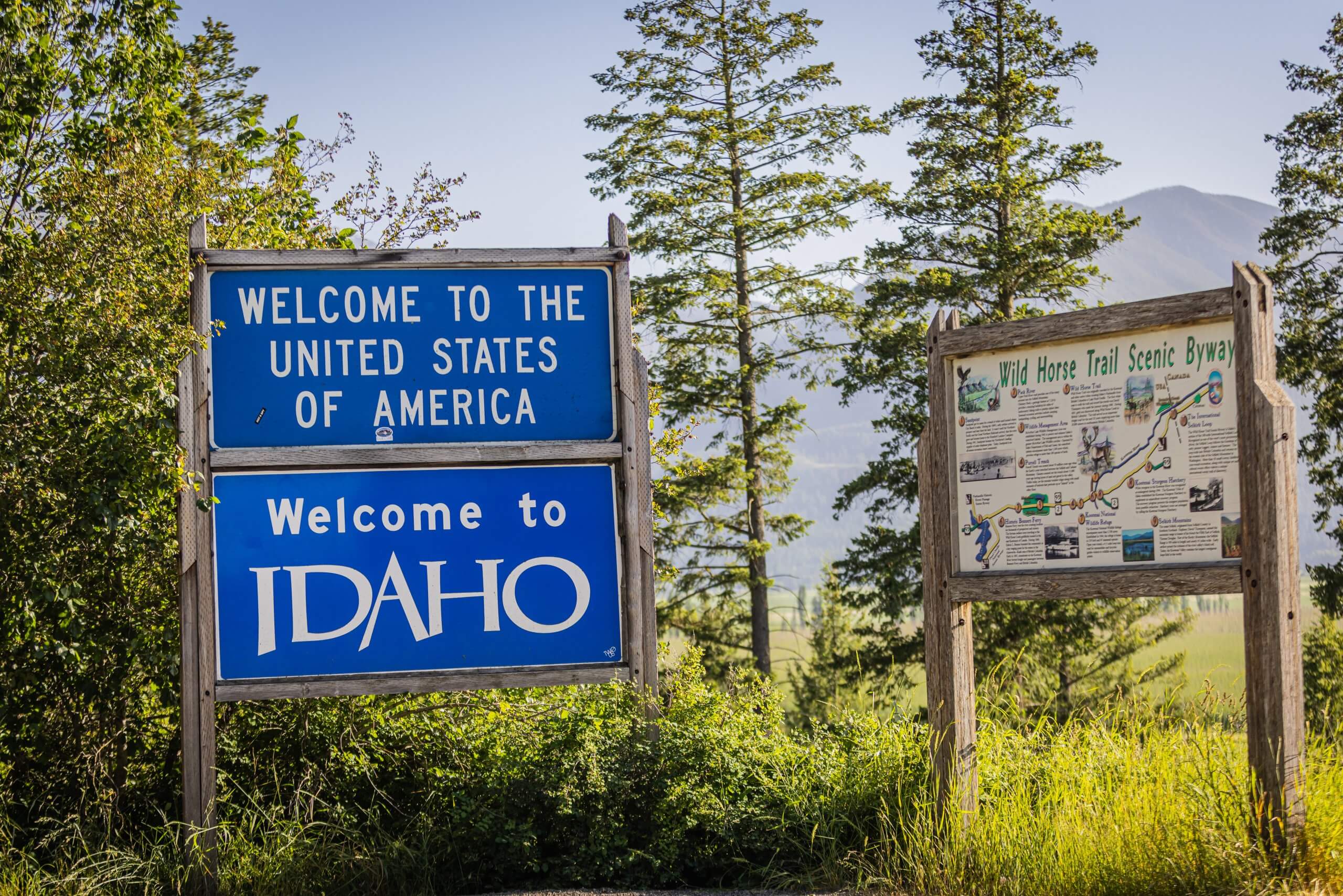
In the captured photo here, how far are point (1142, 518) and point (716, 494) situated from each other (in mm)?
20038

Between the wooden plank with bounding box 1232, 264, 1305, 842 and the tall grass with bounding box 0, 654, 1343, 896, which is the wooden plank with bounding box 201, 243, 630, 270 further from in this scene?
the wooden plank with bounding box 1232, 264, 1305, 842

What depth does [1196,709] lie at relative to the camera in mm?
5043

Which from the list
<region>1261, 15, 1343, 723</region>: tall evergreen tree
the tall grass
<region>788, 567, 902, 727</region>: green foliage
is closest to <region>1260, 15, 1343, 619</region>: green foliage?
<region>1261, 15, 1343, 723</region>: tall evergreen tree

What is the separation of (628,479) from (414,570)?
41.3 inches

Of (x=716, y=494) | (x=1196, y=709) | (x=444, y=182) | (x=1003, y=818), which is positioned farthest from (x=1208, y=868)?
(x=716, y=494)

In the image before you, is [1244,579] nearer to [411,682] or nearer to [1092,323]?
[1092,323]

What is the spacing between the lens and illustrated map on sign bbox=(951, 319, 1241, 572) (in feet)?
14.4

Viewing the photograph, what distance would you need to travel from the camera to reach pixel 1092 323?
15.1 feet

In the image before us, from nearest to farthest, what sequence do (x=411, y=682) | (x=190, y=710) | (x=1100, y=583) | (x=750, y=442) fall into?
1. (x=1100, y=583)
2. (x=190, y=710)
3. (x=411, y=682)
4. (x=750, y=442)

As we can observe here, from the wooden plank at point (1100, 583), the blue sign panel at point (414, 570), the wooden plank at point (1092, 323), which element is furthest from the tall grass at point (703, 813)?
the wooden plank at point (1092, 323)

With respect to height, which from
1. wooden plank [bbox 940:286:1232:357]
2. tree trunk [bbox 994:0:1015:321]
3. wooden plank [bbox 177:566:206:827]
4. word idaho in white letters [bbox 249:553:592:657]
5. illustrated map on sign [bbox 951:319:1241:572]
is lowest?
wooden plank [bbox 177:566:206:827]

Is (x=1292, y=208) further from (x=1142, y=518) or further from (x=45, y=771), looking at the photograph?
(x=45, y=771)

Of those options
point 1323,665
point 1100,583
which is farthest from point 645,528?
point 1323,665

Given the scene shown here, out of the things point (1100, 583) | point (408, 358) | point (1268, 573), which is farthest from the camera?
point (408, 358)
